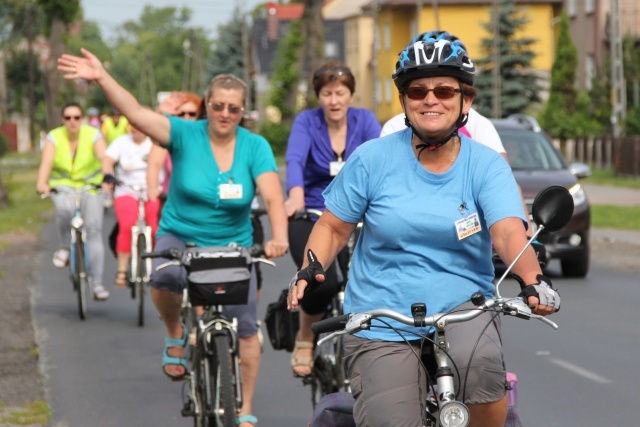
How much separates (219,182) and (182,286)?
64 centimetres

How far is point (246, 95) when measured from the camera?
7027mm

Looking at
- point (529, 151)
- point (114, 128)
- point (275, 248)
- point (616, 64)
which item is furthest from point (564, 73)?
point (275, 248)

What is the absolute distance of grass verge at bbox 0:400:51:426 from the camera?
25.3ft

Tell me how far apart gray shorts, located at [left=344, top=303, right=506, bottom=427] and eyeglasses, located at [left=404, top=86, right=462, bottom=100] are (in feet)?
2.24

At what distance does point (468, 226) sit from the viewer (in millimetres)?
4285

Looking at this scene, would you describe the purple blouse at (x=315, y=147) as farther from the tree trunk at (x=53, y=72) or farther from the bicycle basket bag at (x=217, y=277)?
the tree trunk at (x=53, y=72)

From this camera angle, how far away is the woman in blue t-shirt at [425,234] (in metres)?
4.19

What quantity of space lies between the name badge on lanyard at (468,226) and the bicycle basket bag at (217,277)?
2.40 meters

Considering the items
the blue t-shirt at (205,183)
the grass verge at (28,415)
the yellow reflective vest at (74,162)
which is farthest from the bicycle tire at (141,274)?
the blue t-shirt at (205,183)

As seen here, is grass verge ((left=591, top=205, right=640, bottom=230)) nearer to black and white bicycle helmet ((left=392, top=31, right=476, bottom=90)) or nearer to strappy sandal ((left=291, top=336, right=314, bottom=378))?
strappy sandal ((left=291, top=336, right=314, bottom=378))

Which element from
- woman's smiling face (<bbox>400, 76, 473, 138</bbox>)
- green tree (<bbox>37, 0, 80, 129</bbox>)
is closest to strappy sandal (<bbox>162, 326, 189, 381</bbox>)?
woman's smiling face (<bbox>400, 76, 473, 138</bbox>)

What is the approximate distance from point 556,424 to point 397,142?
3.49m

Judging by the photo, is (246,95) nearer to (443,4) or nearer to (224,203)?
(224,203)

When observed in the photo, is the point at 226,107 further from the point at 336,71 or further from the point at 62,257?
the point at 62,257
